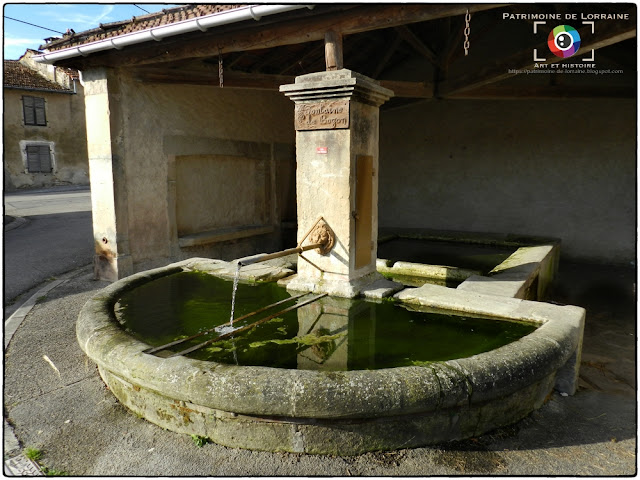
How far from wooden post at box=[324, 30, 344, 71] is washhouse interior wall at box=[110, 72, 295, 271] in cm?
313

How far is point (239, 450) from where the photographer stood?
2.43 meters

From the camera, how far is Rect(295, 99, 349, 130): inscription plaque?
3.92 metres

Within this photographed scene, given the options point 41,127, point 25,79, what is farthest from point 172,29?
point 41,127

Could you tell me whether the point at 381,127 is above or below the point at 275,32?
below

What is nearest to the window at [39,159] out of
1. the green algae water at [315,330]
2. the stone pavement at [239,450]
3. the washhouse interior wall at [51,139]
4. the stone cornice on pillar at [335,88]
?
the washhouse interior wall at [51,139]

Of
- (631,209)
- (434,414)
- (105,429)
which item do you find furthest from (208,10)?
(631,209)

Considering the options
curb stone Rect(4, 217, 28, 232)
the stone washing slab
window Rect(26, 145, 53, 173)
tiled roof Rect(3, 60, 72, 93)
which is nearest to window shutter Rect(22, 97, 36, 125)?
tiled roof Rect(3, 60, 72, 93)

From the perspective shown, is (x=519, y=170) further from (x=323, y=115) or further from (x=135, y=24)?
(x=135, y=24)

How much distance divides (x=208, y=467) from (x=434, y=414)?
119 cm

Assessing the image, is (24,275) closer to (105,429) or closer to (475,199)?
(105,429)

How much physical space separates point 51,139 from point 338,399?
2439 cm

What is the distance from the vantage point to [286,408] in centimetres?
229

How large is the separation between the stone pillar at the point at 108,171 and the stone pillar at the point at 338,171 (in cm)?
286

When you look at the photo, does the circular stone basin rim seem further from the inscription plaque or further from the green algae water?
the inscription plaque
